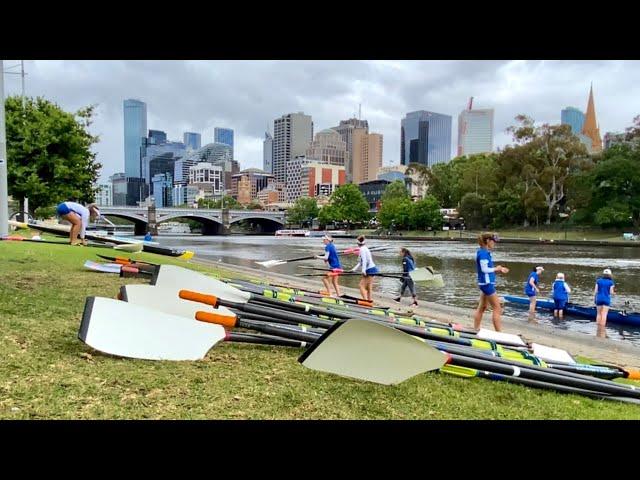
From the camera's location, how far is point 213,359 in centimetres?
495

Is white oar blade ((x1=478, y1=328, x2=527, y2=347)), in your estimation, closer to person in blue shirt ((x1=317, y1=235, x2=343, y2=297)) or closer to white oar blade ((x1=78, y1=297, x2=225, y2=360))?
white oar blade ((x1=78, y1=297, x2=225, y2=360))

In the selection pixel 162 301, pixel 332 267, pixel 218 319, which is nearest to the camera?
pixel 218 319

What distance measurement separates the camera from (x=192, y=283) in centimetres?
744

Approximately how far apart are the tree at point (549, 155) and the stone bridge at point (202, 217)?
59398 mm

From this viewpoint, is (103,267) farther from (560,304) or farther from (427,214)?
(427,214)

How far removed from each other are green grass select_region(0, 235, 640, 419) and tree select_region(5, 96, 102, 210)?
2200 cm

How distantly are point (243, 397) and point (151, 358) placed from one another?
1.32m

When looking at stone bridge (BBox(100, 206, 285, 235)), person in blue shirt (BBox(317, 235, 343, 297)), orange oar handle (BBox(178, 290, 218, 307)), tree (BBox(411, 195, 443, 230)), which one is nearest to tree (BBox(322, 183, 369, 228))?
stone bridge (BBox(100, 206, 285, 235))

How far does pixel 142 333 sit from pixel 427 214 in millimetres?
91782

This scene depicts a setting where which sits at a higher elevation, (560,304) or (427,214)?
(427,214)

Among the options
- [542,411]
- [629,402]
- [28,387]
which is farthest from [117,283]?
[629,402]

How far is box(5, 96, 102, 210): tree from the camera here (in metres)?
24.2

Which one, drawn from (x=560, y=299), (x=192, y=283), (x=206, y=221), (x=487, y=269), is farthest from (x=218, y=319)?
(x=206, y=221)
